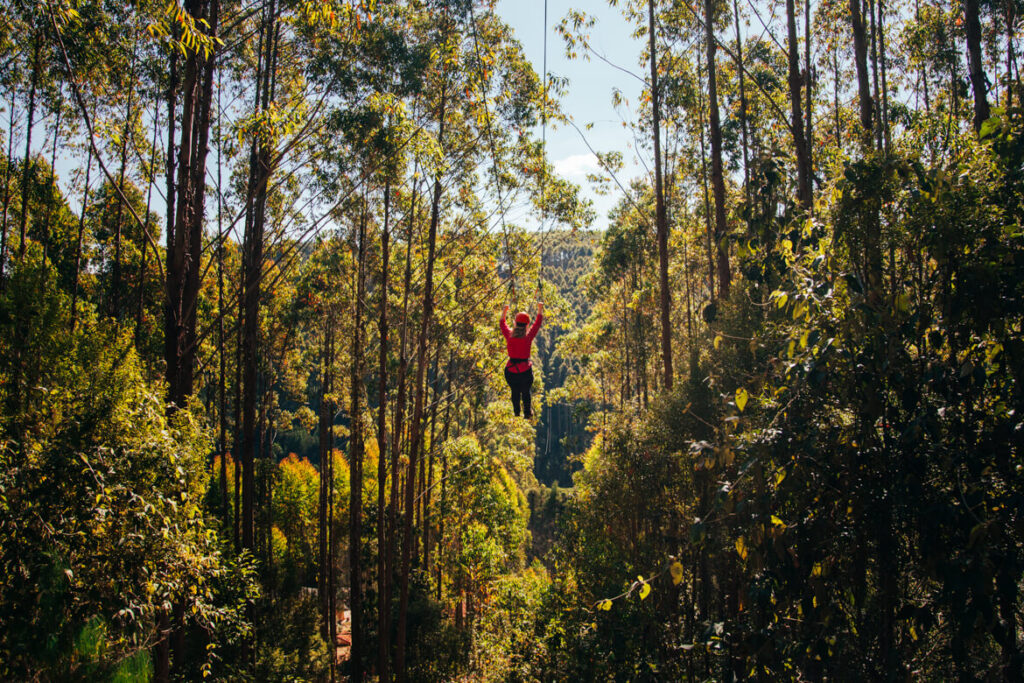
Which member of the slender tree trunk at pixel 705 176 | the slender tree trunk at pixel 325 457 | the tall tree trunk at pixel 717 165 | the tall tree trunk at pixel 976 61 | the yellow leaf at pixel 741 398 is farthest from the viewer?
the slender tree trunk at pixel 325 457

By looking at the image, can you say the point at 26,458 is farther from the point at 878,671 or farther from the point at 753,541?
the point at 878,671

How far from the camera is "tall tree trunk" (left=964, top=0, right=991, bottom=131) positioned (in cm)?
695

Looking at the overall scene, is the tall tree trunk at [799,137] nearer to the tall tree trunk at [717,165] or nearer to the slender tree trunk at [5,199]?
the tall tree trunk at [717,165]

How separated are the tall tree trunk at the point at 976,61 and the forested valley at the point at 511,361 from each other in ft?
0.11

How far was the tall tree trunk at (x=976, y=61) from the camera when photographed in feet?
22.8

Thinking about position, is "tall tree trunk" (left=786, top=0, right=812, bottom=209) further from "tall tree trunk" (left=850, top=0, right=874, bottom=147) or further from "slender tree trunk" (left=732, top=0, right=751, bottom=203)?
"slender tree trunk" (left=732, top=0, right=751, bottom=203)

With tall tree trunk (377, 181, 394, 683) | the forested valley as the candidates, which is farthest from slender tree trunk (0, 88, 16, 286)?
tall tree trunk (377, 181, 394, 683)

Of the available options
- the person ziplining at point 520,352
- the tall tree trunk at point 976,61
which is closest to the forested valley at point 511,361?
the tall tree trunk at point 976,61

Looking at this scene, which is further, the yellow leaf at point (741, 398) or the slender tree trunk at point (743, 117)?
the slender tree trunk at point (743, 117)

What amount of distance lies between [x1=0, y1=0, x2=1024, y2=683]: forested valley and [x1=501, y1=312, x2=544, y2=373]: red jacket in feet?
6.91

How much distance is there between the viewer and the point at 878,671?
347cm

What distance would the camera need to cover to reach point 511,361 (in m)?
7.16

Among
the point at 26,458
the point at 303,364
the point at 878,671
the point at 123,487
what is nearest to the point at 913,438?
the point at 878,671

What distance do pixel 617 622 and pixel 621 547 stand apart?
7.58 feet
